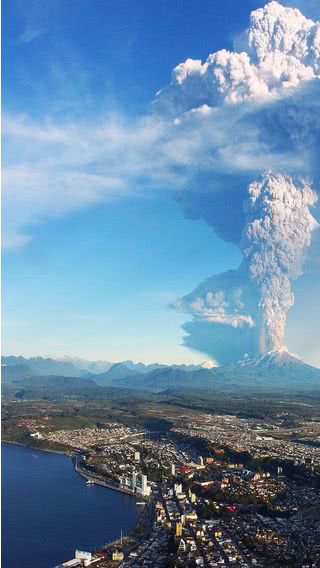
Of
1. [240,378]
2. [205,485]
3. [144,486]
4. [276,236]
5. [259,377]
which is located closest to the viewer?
[144,486]

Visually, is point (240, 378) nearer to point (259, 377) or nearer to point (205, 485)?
point (259, 377)

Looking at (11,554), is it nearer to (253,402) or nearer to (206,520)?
(206,520)

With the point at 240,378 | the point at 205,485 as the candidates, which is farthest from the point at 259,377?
the point at 205,485

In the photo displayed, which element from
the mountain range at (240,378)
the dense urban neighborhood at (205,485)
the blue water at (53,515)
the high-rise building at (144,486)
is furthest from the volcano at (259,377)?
the high-rise building at (144,486)

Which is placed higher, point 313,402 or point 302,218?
point 302,218

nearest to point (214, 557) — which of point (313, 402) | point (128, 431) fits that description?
point (128, 431)

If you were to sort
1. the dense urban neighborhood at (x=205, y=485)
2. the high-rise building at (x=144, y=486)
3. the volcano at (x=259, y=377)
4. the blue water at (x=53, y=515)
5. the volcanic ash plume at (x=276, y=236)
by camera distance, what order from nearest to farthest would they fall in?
1. the dense urban neighborhood at (x=205, y=485)
2. the blue water at (x=53, y=515)
3. the high-rise building at (x=144, y=486)
4. the volcanic ash plume at (x=276, y=236)
5. the volcano at (x=259, y=377)

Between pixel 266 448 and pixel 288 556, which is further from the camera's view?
pixel 266 448

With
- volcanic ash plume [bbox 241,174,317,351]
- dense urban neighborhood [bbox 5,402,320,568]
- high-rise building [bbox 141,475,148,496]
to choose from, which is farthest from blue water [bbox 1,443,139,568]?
volcanic ash plume [bbox 241,174,317,351]

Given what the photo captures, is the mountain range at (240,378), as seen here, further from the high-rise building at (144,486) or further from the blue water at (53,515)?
the high-rise building at (144,486)
